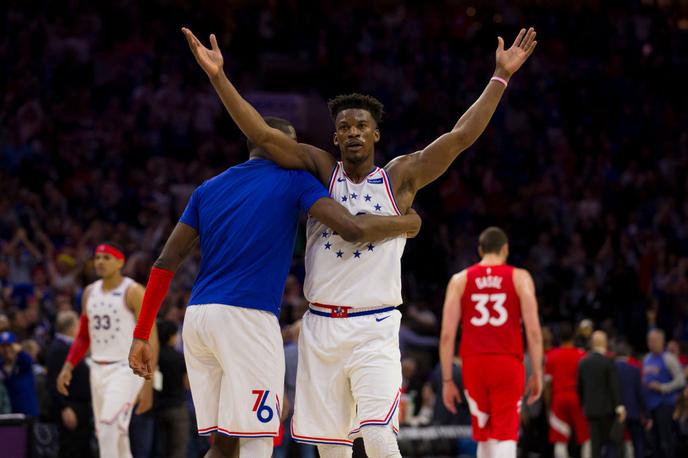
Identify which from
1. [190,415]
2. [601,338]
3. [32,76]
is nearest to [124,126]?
[32,76]

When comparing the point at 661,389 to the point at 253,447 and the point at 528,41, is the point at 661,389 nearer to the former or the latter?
the point at 528,41

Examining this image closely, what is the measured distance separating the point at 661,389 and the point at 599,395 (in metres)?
1.87

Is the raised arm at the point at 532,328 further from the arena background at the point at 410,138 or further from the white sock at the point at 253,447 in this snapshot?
the arena background at the point at 410,138

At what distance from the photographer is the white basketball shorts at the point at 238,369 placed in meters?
6.06

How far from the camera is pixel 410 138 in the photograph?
2048 cm

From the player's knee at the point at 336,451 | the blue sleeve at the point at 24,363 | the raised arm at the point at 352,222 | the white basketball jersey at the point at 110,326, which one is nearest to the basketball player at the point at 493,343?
the white basketball jersey at the point at 110,326

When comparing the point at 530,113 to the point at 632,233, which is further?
the point at 530,113

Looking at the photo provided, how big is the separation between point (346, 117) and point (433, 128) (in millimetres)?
14710

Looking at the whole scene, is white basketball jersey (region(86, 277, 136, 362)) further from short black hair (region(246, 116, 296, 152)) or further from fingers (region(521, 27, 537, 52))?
fingers (region(521, 27, 537, 52))

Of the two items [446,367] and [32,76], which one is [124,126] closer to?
[32,76]

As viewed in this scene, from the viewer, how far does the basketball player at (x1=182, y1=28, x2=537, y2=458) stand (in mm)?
6176

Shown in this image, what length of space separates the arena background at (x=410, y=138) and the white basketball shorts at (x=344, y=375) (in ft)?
22.4

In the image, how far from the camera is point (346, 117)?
644 centimetres

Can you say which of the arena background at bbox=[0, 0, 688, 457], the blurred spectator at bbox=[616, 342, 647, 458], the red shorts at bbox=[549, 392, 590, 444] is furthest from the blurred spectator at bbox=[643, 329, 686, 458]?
the red shorts at bbox=[549, 392, 590, 444]
